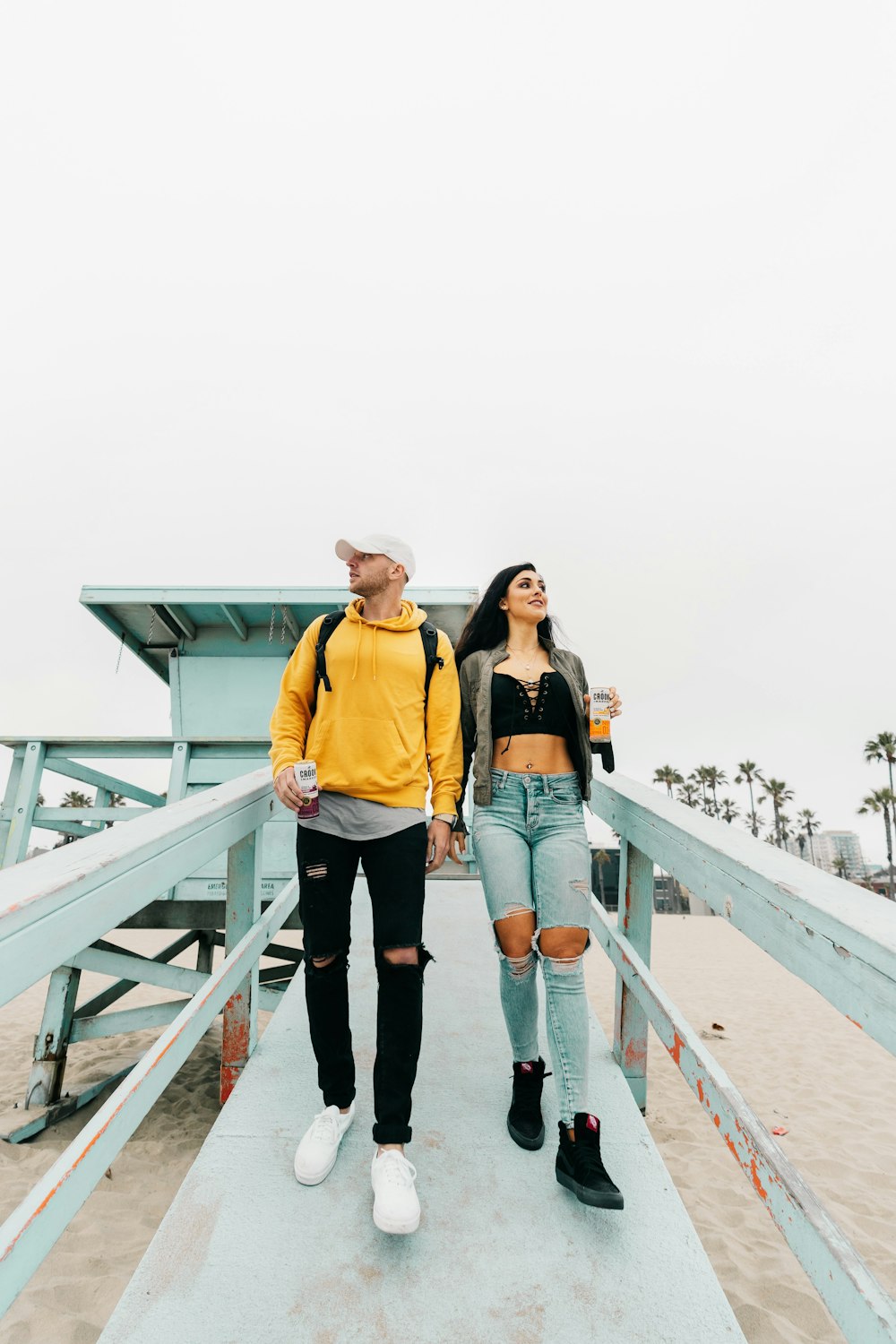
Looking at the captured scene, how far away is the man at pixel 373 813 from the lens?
201 centimetres

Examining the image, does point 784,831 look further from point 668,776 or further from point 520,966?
point 520,966

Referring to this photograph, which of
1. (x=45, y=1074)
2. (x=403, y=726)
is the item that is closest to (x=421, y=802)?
(x=403, y=726)

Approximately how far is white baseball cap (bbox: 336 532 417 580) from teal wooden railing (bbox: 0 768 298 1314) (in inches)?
37.2

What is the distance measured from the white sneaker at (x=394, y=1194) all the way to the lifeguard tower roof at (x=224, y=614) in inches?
237

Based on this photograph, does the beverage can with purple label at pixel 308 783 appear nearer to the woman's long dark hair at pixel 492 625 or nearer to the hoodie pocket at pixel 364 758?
the hoodie pocket at pixel 364 758

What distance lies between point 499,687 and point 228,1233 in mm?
1776

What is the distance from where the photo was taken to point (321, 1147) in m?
2.04

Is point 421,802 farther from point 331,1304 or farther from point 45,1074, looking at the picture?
point 45,1074

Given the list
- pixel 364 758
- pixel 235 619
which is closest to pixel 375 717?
pixel 364 758

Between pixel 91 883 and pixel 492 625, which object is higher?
pixel 492 625

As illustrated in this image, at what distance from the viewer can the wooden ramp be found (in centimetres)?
155

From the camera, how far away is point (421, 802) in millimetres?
2230

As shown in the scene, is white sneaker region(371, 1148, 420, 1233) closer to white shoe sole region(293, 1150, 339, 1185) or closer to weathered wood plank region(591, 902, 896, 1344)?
white shoe sole region(293, 1150, 339, 1185)

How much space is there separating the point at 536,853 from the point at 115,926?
1321 millimetres
